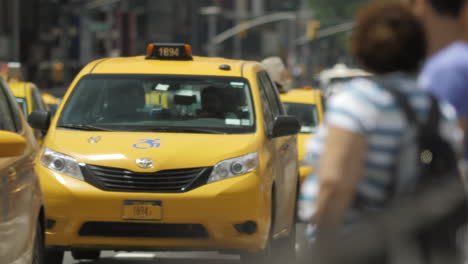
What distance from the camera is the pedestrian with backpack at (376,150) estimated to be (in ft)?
14.0

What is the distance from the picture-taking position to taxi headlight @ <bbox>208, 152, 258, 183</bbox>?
9.52 metres

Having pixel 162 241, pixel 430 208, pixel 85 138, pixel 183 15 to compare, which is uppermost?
pixel 430 208

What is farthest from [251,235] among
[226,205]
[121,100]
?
[121,100]

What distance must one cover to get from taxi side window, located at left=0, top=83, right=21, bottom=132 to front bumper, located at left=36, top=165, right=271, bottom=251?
1631 millimetres

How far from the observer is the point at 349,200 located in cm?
430

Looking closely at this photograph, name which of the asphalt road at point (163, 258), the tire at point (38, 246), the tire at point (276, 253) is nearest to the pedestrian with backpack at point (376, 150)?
the tire at point (38, 246)

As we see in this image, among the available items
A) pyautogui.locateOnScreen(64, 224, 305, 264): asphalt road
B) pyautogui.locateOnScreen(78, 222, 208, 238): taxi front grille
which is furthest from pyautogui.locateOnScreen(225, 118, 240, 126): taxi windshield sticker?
pyautogui.locateOnScreen(64, 224, 305, 264): asphalt road

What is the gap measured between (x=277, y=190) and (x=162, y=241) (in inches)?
46.4

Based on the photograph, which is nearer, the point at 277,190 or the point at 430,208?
the point at 430,208

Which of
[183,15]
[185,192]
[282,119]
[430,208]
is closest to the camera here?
[430,208]

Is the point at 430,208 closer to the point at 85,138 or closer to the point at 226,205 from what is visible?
the point at 226,205

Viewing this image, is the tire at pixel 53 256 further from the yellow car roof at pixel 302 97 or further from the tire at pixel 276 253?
the yellow car roof at pixel 302 97

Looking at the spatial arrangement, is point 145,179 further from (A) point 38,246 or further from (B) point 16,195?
(B) point 16,195

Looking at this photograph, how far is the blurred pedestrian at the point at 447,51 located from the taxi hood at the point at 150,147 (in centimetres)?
427
